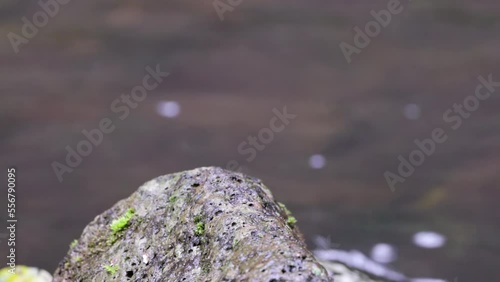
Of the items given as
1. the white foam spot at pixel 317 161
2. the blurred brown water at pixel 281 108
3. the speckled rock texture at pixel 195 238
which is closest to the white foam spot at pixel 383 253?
the blurred brown water at pixel 281 108

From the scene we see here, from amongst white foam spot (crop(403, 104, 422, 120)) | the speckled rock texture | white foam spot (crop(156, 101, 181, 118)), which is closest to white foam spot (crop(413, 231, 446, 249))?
white foam spot (crop(403, 104, 422, 120))

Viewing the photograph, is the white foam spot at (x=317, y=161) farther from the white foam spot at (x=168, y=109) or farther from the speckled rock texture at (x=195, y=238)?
the speckled rock texture at (x=195, y=238)

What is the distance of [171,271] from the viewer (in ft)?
5.69

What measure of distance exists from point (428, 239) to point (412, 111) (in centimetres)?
115

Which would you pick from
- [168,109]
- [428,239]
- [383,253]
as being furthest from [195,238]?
[168,109]

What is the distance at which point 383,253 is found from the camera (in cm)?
458

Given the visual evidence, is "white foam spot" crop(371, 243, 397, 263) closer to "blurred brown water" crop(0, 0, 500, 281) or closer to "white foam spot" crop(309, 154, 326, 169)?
"blurred brown water" crop(0, 0, 500, 281)

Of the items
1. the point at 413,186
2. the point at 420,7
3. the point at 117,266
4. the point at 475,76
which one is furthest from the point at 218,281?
the point at 420,7

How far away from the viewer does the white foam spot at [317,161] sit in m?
4.93

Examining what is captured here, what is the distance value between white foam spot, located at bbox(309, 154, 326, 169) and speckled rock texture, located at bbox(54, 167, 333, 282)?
279 centimetres

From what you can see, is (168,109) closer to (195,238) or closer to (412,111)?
(412,111)

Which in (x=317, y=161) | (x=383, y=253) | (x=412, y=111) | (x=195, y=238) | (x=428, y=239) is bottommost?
(x=195, y=238)

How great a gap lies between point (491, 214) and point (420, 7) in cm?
212

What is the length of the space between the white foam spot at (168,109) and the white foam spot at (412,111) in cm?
197
